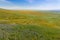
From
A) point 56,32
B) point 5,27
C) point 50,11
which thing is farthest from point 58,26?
point 5,27

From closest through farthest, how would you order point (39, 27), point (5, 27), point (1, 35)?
point (1, 35) < point (5, 27) < point (39, 27)

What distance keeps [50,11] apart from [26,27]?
1.77ft

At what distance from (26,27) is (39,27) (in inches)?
8.6

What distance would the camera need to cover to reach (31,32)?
2373 mm

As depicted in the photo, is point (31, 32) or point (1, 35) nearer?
point (1, 35)

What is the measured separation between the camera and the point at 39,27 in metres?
2.52

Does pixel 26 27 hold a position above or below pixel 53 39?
above

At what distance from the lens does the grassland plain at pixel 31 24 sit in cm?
235

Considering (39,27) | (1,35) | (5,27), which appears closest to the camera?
(1,35)

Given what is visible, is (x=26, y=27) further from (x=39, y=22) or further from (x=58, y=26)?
(x=58, y=26)

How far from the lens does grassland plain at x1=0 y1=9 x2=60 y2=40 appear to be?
2.35 meters

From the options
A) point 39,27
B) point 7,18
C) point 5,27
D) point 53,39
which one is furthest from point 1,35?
point 53,39

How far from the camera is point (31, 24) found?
8.34 ft

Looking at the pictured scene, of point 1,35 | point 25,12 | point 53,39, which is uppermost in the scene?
point 25,12
